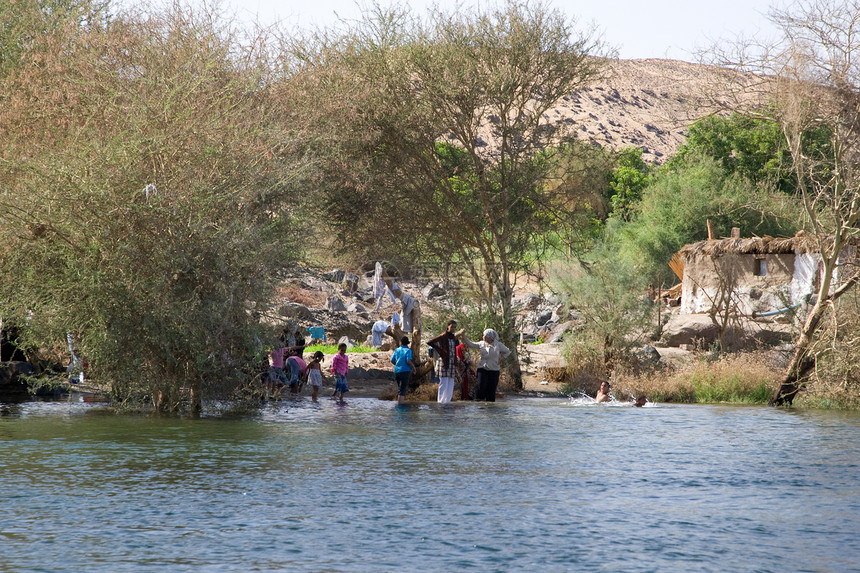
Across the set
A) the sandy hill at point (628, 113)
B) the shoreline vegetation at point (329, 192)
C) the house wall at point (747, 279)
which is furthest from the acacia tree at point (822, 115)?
the sandy hill at point (628, 113)

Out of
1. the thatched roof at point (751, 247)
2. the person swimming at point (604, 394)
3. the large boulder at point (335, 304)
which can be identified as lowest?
the person swimming at point (604, 394)

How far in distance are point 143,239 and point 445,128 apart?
11458 mm

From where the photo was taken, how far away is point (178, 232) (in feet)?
58.5

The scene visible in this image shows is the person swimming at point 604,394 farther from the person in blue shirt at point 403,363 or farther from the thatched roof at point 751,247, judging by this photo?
the thatched roof at point 751,247

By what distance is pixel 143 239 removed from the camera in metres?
18.0

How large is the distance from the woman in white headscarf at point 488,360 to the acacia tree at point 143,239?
520 centimetres

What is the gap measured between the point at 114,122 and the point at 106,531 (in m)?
11.0

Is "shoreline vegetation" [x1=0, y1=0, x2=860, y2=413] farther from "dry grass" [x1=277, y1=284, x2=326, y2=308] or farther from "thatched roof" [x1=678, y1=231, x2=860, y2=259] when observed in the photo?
"dry grass" [x1=277, y1=284, x2=326, y2=308]

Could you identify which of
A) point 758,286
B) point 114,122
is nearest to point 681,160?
point 758,286

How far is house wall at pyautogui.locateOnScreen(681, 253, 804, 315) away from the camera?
119 feet

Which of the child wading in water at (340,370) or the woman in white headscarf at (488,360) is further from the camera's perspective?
the child wading in water at (340,370)

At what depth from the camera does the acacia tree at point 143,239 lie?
691 inches

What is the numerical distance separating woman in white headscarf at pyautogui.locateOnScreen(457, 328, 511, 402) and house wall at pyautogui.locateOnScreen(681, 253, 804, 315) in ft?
48.3

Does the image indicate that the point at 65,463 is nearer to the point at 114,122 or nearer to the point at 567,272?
the point at 114,122
